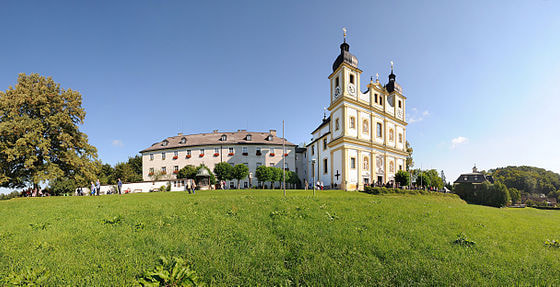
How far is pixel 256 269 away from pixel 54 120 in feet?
98.7

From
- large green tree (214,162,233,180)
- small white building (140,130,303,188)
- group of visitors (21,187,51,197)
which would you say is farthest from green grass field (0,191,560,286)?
small white building (140,130,303,188)

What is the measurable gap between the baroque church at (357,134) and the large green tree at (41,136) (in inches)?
1166

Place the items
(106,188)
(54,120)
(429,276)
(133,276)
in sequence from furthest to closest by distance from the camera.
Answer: (106,188) → (54,120) → (429,276) → (133,276)

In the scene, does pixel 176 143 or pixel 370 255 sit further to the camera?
pixel 176 143

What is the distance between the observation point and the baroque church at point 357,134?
33.6 meters

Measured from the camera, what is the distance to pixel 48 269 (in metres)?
4.43

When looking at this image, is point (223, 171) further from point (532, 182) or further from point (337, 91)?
point (532, 182)

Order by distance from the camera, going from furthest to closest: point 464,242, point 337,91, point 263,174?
point 263,174
point 337,91
point 464,242

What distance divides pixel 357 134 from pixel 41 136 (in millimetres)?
38236

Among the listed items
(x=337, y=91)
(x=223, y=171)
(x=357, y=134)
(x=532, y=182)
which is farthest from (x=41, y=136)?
(x=532, y=182)

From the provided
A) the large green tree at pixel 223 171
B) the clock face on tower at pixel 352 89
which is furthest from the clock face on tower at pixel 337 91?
the large green tree at pixel 223 171

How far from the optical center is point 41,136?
22438mm

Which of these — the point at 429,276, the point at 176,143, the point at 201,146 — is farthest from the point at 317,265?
the point at 176,143

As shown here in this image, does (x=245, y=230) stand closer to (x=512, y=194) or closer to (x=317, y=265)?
(x=317, y=265)
